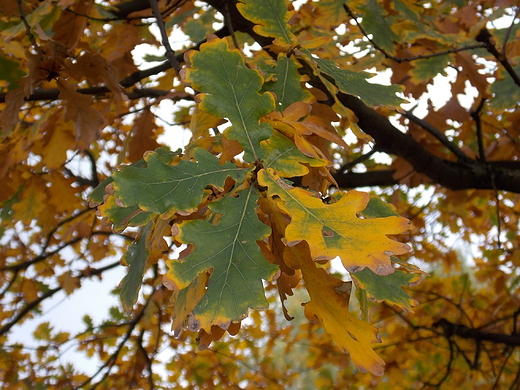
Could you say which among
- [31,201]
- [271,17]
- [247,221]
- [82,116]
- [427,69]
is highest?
[31,201]

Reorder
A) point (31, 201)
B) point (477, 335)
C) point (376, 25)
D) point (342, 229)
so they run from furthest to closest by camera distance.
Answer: point (477, 335), point (31, 201), point (376, 25), point (342, 229)

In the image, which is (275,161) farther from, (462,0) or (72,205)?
(462,0)

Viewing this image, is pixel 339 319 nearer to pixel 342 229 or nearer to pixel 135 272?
pixel 342 229

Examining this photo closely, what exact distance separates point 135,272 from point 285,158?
0.26m

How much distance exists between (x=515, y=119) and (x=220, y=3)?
1.25m

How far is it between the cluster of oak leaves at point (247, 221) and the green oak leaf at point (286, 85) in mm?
87

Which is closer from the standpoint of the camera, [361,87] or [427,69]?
[361,87]

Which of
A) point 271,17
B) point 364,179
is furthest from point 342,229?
point 364,179

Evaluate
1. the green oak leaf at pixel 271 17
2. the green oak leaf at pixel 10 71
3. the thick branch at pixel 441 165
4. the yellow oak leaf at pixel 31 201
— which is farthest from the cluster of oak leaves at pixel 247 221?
the yellow oak leaf at pixel 31 201

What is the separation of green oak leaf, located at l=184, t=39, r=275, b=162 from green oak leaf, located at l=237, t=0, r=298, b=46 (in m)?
0.17

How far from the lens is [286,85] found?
2.67ft

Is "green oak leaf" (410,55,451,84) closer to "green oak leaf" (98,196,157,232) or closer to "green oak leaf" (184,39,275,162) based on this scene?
"green oak leaf" (184,39,275,162)

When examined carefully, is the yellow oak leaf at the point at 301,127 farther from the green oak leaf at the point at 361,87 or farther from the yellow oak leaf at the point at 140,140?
the yellow oak leaf at the point at 140,140

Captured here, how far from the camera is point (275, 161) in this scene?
0.64 m
